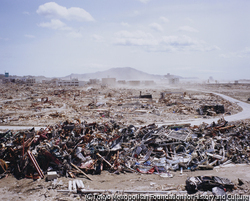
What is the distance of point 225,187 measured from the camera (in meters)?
6.87

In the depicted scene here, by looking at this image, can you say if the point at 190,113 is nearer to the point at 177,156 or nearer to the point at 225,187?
the point at 177,156

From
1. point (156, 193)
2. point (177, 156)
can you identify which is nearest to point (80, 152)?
point (156, 193)

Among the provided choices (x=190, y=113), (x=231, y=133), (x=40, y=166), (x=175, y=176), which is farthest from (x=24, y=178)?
(x=190, y=113)

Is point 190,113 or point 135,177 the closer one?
point 135,177

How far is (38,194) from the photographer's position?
6875 millimetres

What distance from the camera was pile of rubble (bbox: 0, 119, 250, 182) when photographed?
8500mm

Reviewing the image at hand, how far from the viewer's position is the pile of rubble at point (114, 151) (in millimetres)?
8500

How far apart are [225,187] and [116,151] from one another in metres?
4.82

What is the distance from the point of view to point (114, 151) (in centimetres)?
952

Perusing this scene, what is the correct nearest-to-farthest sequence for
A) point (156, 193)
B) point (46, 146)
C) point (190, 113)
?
1. point (156, 193)
2. point (46, 146)
3. point (190, 113)

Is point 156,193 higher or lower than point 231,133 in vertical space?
lower

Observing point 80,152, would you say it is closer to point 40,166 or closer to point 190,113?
point 40,166

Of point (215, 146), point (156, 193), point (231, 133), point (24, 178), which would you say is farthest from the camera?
point (231, 133)

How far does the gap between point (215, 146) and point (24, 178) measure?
9.37m
